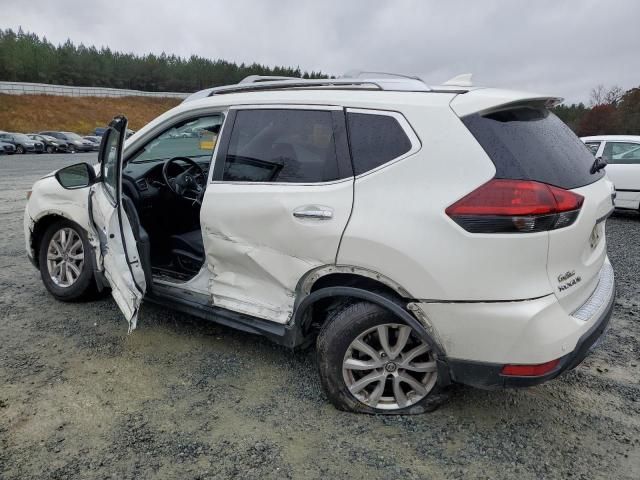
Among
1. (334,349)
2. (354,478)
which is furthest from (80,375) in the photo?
(354,478)

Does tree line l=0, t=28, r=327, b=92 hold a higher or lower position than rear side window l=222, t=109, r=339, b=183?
higher

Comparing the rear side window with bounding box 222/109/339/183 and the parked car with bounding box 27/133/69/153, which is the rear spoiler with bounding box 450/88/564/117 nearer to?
the rear side window with bounding box 222/109/339/183

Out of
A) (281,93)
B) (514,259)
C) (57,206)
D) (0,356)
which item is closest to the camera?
(514,259)

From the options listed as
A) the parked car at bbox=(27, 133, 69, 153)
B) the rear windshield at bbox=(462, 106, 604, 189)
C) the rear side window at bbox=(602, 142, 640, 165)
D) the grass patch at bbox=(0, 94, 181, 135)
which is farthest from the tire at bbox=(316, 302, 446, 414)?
the grass patch at bbox=(0, 94, 181, 135)

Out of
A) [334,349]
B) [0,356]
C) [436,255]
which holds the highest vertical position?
[436,255]

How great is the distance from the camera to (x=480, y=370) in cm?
233

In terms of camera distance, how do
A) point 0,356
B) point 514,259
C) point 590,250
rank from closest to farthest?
point 514,259 → point 590,250 → point 0,356

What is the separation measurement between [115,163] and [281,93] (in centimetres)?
116

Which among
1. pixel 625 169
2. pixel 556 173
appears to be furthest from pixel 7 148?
pixel 556 173

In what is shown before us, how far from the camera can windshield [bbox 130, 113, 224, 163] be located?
3.37m

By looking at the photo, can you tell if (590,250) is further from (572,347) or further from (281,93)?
(281,93)

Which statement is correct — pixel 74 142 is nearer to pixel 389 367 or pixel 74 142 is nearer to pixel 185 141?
pixel 185 141

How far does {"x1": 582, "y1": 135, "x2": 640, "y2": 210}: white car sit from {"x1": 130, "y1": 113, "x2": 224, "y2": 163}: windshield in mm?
7630

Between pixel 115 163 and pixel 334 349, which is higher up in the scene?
pixel 115 163
